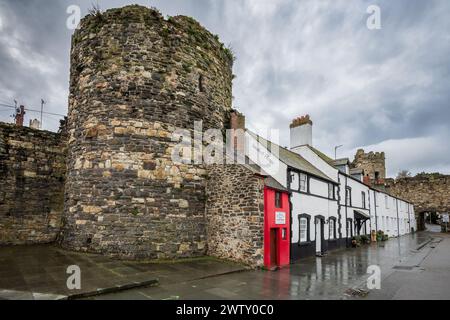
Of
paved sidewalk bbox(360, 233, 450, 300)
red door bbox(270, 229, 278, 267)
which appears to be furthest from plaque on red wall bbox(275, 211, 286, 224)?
paved sidewalk bbox(360, 233, 450, 300)

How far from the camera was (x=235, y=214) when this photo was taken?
488 inches

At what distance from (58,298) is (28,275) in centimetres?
→ 231

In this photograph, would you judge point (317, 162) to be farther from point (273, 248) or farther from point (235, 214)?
point (235, 214)

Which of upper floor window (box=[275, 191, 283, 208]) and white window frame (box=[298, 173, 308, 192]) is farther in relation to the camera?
white window frame (box=[298, 173, 308, 192])

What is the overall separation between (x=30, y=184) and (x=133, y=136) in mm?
5452

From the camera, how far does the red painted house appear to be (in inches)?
475

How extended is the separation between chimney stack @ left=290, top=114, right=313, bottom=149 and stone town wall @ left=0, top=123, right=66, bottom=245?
52.7ft

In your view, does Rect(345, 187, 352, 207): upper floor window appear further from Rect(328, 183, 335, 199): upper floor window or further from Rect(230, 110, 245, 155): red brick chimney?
Rect(230, 110, 245, 155): red brick chimney

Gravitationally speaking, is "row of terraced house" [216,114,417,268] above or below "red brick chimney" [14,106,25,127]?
below

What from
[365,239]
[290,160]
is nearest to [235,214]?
[290,160]

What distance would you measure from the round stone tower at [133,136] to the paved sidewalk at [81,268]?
941 mm

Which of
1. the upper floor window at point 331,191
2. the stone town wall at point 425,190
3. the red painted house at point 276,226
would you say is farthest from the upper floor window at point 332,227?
the stone town wall at point 425,190

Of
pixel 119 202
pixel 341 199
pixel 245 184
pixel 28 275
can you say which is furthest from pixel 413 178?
pixel 28 275
